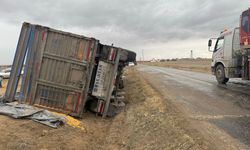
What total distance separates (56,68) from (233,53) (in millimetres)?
9580

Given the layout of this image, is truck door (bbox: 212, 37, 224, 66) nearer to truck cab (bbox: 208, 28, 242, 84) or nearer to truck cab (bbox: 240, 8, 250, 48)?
truck cab (bbox: 208, 28, 242, 84)

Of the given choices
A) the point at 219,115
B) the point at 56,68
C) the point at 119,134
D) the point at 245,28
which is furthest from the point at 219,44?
the point at 119,134

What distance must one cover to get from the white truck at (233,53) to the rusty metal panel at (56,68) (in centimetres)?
744

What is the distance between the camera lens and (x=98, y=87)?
1032 centimetres

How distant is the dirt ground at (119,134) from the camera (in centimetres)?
619

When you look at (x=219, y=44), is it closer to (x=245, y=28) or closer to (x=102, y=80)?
(x=245, y=28)

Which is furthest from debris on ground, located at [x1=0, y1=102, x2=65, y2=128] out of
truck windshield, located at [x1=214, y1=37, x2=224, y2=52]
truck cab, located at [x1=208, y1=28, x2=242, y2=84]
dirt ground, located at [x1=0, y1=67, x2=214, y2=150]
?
truck windshield, located at [x1=214, y1=37, x2=224, y2=52]

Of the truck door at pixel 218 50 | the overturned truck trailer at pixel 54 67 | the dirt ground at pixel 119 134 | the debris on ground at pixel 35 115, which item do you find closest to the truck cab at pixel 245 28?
the truck door at pixel 218 50

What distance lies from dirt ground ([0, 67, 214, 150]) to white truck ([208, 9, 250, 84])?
19.9 ft

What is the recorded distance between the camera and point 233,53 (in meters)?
14.9

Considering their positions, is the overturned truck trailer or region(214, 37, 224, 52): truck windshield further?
region(214, 37, 224, 52): truck windshield

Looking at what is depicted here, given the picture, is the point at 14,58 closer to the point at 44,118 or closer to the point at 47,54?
the point at 47,54

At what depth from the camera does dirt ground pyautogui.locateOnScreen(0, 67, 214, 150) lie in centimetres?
619

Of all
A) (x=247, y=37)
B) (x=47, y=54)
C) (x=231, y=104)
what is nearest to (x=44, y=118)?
(x=47, y=54)
